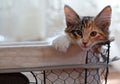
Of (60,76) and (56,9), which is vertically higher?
(56,9)

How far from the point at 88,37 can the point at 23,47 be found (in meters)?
0.19

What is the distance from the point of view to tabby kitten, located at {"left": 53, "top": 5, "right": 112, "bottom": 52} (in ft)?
2.30

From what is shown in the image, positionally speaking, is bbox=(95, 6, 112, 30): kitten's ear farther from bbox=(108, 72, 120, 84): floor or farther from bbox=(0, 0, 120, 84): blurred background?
bbox=(108, 72, 120, 84): floor

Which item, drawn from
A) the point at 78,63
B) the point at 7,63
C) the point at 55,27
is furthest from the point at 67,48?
the point at 55,27

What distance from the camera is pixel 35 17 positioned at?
0.90m

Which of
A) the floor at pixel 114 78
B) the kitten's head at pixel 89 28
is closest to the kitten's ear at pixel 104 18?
the kitten's head at pixel 89 28

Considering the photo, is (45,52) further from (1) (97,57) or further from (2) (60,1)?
(2) (60,1)

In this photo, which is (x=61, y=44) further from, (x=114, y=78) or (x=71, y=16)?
(x=114, y=78)

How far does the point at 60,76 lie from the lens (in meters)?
0.72

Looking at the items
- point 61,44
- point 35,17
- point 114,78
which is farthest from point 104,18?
point 114,78

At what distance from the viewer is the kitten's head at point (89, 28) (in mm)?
704

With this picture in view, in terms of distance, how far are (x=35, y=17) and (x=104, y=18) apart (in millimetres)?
295

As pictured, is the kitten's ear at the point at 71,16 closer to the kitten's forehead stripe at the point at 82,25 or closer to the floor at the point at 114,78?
the kitten's forehead stripe at the point at 82,25

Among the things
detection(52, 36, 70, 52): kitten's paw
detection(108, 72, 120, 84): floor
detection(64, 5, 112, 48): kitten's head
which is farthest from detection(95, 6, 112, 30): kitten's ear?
detection(108, 72, 120, 84): floor
